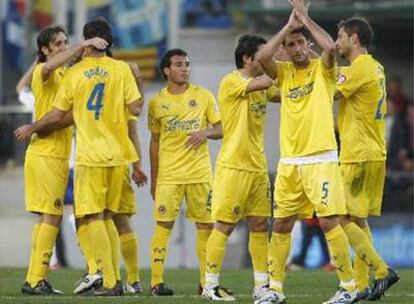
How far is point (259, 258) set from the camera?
14516mm

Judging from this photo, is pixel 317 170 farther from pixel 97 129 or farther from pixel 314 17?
pixel 314 17

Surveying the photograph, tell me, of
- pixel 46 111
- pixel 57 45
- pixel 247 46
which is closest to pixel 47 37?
pixel 57 45

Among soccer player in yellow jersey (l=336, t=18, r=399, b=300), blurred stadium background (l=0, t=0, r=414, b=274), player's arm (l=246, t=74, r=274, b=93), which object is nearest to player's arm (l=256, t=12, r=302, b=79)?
player's arm (l=246, t=74, r=274, b=93)

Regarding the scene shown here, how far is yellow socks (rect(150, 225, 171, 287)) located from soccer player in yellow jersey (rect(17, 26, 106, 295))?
2.98 feet

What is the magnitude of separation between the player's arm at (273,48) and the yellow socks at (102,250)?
2117mm

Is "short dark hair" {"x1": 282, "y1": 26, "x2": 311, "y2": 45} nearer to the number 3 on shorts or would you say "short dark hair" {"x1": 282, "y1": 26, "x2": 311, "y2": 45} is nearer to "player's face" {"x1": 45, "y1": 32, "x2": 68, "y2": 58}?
the number 3 on shorts

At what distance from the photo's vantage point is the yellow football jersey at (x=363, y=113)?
48.3ft

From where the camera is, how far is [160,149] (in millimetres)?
15562

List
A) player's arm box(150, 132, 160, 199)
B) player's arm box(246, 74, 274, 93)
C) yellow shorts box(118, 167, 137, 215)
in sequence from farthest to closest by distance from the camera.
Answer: player's arm box(150, 132, 160, 199)
yellow shorts box(118, 167, 137, 215)
player's arm box(246, 74, 274, 93)

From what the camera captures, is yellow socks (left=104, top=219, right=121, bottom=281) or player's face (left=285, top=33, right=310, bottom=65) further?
yellow socks (left=104, top=219, right=121, bottom=281)

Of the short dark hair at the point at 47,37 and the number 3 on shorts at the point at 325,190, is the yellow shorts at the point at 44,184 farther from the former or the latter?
the number 3 on shorts at the point at 325,190

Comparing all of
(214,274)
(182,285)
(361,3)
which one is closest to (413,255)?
(361,3)

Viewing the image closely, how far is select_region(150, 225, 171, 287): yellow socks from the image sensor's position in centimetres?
1516

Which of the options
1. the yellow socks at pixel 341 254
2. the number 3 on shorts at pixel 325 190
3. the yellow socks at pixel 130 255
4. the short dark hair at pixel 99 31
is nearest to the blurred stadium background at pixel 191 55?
the yellow socks at pixel 130 255
